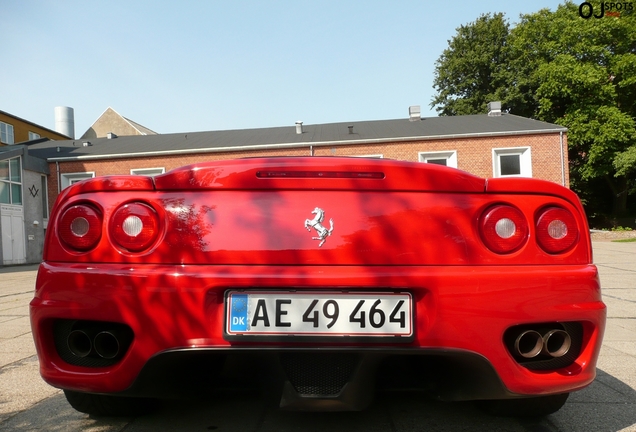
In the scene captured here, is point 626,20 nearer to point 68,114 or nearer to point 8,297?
point 8,297

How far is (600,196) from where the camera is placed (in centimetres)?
3478

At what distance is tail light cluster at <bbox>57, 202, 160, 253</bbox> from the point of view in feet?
5.81

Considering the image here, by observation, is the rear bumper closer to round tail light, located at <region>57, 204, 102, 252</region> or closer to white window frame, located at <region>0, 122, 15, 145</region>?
round tail light, located at <region>57, 204, 102, 252</region>

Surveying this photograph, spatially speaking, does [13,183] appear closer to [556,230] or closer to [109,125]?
[109,125]

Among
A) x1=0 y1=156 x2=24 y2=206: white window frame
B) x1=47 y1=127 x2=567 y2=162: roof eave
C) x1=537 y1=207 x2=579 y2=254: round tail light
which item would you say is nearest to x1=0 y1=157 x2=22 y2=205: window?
x1=0 y1=156 x2=24 y2=206: white window frame

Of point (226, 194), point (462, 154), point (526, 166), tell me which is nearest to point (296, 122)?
point (462, 154)

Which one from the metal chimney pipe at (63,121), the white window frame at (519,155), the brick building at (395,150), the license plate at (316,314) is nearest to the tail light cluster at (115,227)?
the license plate at (316,314)

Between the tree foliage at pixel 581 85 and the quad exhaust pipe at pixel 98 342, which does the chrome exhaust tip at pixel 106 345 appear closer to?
the quad exhaust pipe at pixel 98 342

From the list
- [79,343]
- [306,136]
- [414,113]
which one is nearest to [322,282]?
[79,343]

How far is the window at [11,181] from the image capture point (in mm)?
20328

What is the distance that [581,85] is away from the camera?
97.2ft

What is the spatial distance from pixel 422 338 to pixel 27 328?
14.5ft

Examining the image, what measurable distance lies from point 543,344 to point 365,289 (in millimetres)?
647

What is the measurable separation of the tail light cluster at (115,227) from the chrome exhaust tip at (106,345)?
300mm
